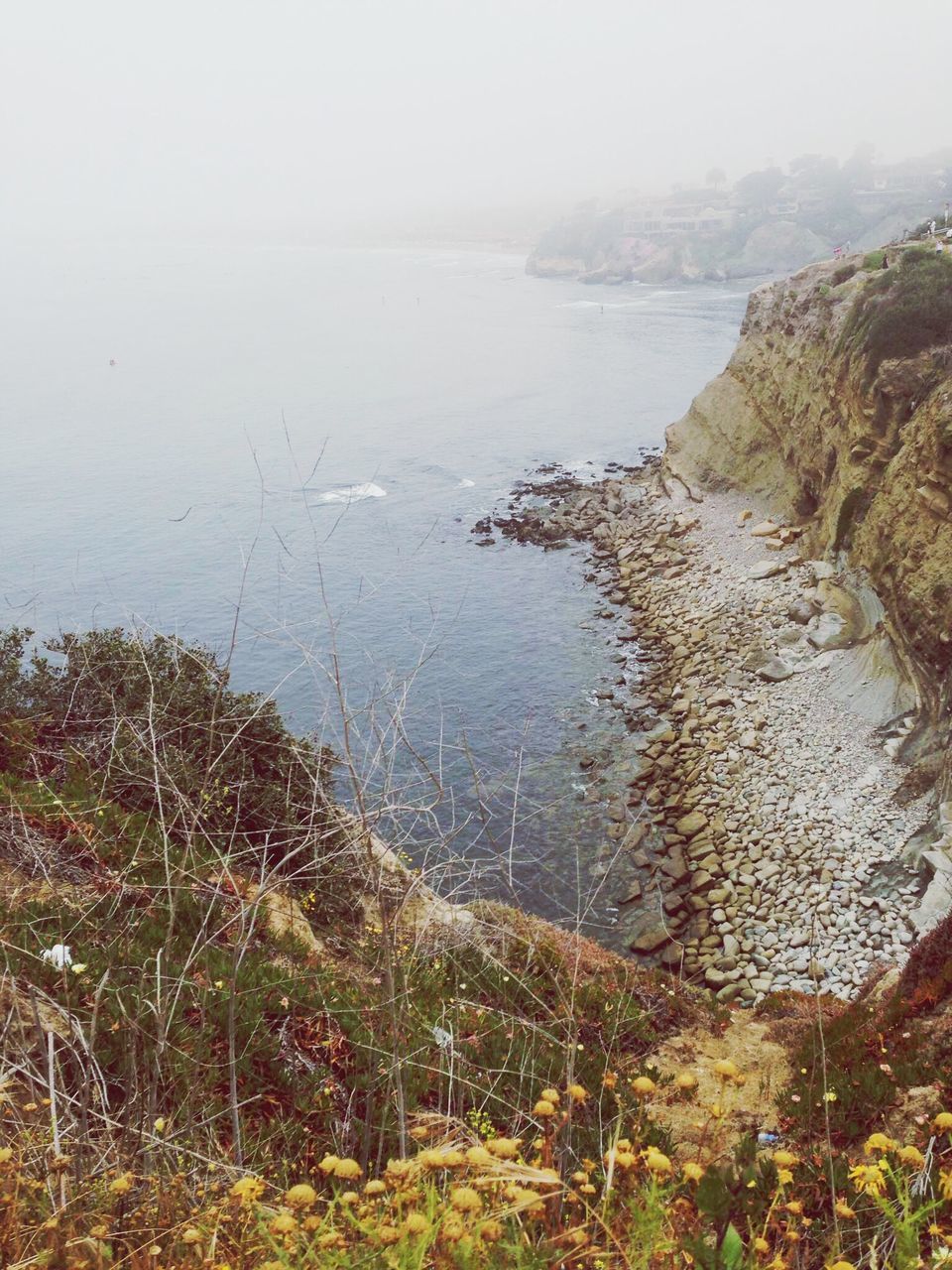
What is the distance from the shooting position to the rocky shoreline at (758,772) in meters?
16.9

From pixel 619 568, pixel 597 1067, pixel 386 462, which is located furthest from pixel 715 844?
pixel 386 462

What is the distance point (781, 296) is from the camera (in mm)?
37906

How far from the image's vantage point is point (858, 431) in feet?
89.3

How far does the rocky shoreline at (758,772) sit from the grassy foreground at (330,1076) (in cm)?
290

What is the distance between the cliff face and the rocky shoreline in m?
1.58

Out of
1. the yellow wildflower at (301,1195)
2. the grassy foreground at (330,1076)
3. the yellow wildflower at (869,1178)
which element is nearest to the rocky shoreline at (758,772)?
the grassy foreground at (330,1076)

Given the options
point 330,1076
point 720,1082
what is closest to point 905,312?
point 720,1082

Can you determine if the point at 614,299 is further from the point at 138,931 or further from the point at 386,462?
the point at 138,931

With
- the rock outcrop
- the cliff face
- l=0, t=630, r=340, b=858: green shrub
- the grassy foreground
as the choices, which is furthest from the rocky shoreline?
l=0, t=630, r=340, b=858: green shrub

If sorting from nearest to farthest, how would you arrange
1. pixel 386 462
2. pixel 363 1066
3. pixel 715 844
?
pixel 363 1066, pixel 715 844, pixel 386 462

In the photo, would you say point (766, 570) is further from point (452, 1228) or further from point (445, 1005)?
point (452, 1228)

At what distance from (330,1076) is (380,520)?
39.0m

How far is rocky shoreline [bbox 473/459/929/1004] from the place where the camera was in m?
16.9

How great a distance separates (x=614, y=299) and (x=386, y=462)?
8746 cm
